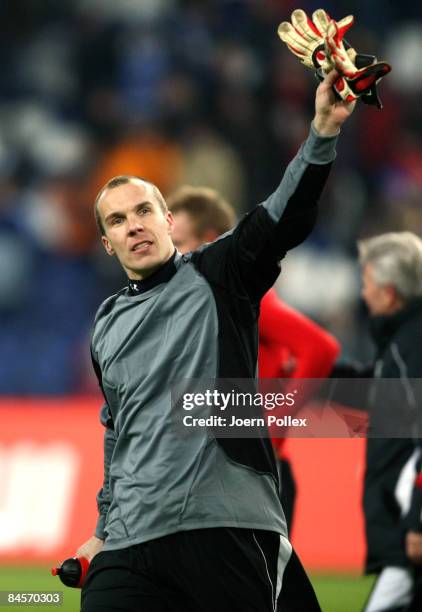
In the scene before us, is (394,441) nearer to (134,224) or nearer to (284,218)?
(134,224)

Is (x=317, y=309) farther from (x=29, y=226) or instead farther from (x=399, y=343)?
(x=399, y=343)

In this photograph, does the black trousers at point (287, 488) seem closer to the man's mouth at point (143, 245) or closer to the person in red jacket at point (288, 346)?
the person in red jacket at point (288, 346)

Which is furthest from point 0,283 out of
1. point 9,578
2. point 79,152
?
point 9,578

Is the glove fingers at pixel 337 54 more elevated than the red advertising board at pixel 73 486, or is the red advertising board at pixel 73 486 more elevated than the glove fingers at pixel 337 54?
the glove fingers at pixel 337 54

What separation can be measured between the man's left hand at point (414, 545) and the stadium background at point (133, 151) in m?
4.34

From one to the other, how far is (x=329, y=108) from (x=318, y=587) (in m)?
4.79

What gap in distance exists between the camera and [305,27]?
10.7 ft

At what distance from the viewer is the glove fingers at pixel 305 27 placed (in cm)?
323

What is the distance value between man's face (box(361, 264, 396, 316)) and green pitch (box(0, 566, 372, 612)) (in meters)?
1.89

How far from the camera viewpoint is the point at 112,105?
1309 cm

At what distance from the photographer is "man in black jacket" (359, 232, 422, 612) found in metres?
5.04

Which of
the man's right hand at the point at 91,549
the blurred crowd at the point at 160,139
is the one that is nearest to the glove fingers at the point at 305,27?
the man's right hand at the point at 91,549

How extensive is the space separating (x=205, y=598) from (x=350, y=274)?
843cm

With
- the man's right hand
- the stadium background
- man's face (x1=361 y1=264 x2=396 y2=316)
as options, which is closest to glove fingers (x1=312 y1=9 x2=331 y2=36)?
the man's right hand
